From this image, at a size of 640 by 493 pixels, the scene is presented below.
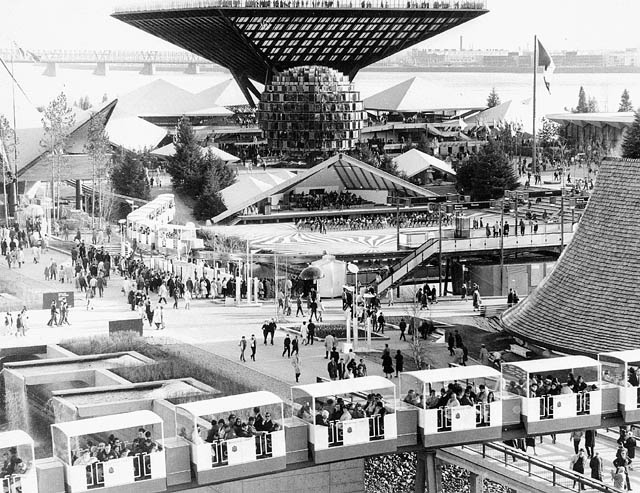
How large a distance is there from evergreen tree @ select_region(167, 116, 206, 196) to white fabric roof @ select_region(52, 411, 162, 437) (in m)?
23.1

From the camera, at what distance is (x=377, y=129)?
5231 centimetres

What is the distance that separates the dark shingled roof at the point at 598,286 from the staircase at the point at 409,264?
16.8 ft

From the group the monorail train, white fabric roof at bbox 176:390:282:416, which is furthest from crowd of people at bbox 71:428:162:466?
white fabric roof at bbox 176:390:282:416

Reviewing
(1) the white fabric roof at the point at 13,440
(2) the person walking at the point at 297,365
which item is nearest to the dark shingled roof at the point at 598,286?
(2) the person walking at the point at 297,365

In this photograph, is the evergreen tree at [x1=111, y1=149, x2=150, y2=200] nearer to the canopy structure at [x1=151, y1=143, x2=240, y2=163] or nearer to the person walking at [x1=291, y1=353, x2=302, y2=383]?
the canopy structure at [x1=151, y1=143, x2=240, y2=163]

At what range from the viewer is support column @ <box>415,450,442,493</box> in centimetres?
1658

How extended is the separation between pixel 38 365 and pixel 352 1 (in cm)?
2738

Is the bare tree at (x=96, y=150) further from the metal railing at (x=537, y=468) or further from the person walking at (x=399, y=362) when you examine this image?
the metal railing at (x=537, y=468)

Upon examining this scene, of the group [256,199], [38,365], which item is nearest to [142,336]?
[38,365]

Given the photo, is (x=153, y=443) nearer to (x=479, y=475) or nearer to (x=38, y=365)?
(x=479, y=475)

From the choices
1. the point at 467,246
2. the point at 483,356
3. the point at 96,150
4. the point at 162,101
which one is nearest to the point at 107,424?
the point at 483,356

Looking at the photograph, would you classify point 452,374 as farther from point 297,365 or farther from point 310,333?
point 310,333

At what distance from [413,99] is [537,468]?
4808 centimetres

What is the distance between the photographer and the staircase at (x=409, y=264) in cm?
2686
